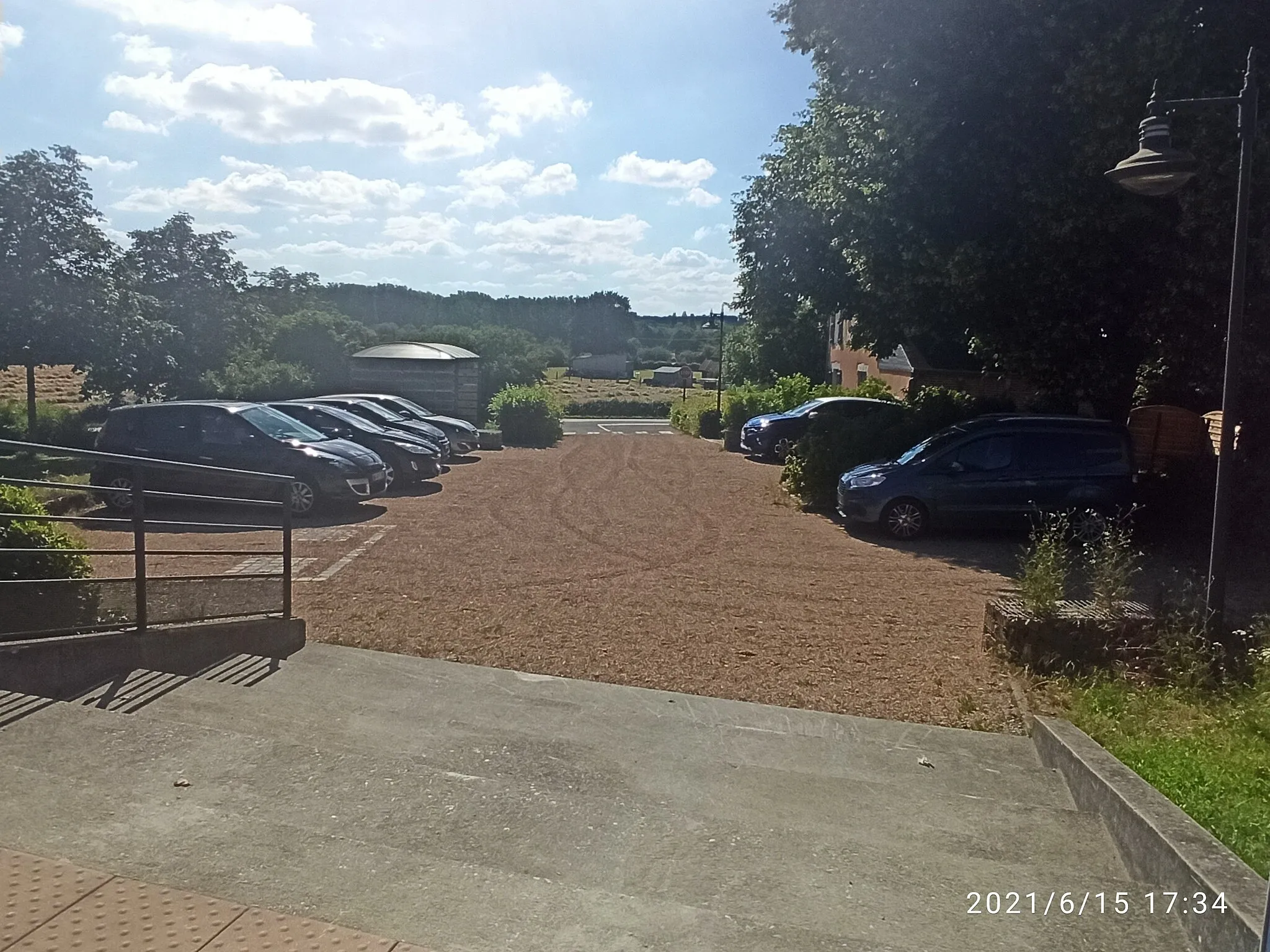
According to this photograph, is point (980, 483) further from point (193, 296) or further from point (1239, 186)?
point (193, 296)

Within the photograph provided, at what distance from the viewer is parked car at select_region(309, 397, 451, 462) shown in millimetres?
21328

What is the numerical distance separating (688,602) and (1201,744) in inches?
195

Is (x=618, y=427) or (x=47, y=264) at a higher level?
(x=47, y=264)

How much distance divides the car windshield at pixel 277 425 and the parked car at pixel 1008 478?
806 centimetres

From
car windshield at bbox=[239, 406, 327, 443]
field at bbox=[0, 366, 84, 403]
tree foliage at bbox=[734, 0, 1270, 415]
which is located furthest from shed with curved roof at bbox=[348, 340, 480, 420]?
tree foliage at bbox=[734, 0, 1270, 415]

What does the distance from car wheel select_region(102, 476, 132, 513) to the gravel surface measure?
1705 millimetres

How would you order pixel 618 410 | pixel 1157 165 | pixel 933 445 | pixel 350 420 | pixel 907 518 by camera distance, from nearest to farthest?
pixel 1157 165 → pixel 907 518 → pixel 933 445 → pixel 350 420 → pixel 618 410

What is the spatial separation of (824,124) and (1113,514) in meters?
7.89

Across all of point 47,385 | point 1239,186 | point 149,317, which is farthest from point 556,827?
point 47,385

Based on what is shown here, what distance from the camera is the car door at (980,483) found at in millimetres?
13703

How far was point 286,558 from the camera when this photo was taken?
24.0 ft

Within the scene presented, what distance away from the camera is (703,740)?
5715mm

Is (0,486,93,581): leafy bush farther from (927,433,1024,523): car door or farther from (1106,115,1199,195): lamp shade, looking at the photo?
(927,433,1024,523): car door

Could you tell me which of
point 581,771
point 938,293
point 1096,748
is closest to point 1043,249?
point 938,293
